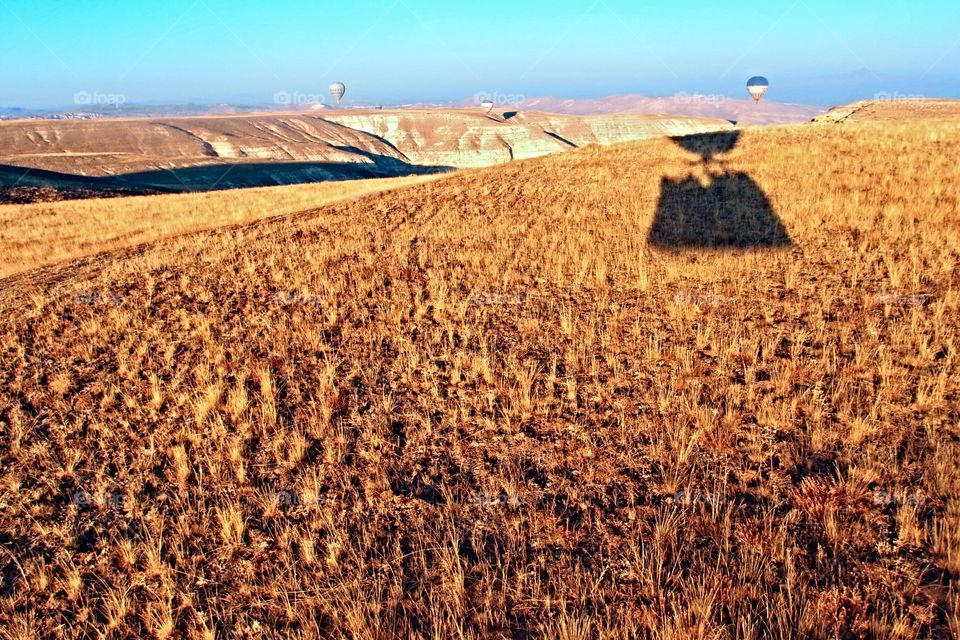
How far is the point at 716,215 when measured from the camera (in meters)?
10.6

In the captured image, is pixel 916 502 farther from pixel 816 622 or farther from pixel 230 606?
pixel 230 606

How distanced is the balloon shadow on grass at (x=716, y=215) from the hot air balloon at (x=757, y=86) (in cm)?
4088

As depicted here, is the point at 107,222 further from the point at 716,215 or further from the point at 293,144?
the point at 293,144

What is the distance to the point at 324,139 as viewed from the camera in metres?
152

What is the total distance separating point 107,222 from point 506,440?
22.9 meters

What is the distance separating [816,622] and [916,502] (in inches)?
57.4

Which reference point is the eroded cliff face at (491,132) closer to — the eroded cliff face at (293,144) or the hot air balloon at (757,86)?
the eroded cliff face at (293,144)

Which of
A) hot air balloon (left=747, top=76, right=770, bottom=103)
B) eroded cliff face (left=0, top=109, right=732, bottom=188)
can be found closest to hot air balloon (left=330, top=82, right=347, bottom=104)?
eroded cliff face (left=0, top=109, right=732, bottom=188)

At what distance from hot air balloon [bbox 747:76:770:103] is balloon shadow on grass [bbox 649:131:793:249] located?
40.9m

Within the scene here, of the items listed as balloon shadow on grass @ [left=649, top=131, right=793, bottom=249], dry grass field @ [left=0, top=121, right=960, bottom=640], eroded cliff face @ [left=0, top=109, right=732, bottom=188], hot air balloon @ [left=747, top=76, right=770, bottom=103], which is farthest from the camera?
eroded cliff face @ [left=0, top=109, right=732, bottom=188]

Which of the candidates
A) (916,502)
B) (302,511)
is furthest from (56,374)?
(916,502)

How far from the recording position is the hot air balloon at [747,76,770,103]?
47000 mm

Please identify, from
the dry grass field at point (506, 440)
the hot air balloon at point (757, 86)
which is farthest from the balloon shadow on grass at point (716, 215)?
the hot air balloon at point (757, 86)

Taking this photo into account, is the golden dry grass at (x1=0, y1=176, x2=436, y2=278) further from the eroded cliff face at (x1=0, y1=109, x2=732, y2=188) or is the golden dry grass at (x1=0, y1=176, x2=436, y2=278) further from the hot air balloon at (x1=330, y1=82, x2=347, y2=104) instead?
the hot air balloon at (x1=330, y1=82, x2=347, y2=104)
